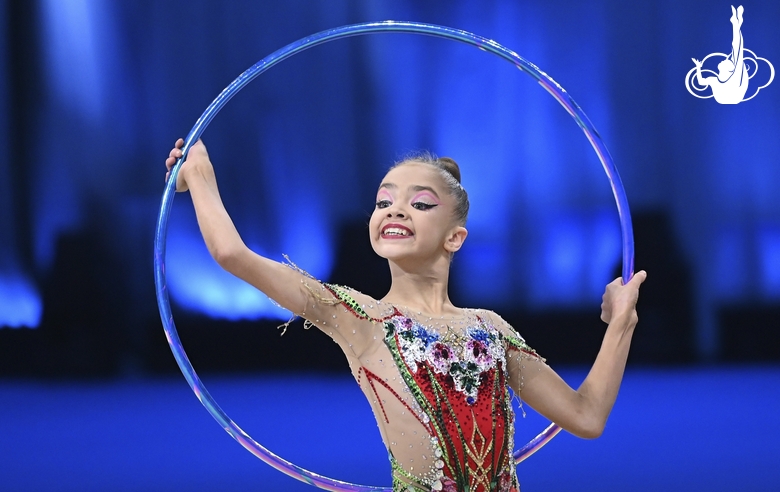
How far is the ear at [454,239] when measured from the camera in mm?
2217

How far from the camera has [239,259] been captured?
A: 5.87 feet

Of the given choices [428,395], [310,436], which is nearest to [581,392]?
[428,395]

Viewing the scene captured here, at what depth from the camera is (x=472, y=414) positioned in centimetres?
201

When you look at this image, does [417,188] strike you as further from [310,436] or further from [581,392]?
[310,436]

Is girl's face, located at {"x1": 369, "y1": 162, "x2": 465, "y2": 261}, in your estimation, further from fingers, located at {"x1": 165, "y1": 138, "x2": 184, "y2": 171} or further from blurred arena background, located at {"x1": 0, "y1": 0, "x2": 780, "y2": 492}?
blurred arena background, located at {"x1": 0, "y1": 0, "x2": 780, "y2": 492}

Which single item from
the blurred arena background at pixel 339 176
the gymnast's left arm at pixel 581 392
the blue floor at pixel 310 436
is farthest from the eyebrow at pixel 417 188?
the blurred arena background at pixel 339 176

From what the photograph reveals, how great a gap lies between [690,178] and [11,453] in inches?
184

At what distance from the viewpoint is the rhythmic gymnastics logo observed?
6.11 meters

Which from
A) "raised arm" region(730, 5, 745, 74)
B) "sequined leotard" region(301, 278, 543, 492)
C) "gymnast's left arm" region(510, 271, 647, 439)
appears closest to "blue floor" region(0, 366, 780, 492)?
"gymnast's left arm" region(510, 271, 647, 439)

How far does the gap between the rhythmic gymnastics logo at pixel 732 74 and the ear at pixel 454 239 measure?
178 inches

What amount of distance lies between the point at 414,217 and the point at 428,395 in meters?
0.44

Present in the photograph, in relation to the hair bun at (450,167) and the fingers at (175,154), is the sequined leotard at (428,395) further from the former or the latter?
the fingers at (175,154)

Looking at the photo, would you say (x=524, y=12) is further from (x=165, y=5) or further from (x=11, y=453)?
(x=11, y=453)

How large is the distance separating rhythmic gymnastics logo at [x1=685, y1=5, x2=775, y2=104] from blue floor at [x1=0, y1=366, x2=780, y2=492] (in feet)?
6.39
